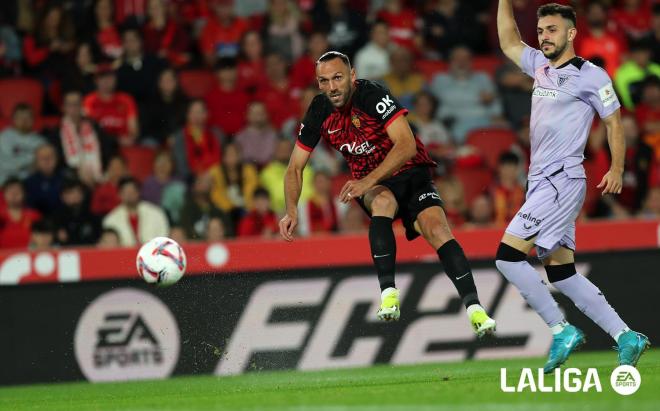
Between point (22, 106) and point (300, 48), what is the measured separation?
3953 millimetres

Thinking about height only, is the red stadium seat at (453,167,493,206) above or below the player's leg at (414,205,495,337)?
below

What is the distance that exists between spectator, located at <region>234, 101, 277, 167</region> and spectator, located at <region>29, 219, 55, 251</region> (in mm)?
2841

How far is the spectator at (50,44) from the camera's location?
1683 cm

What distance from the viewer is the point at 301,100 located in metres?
16.8

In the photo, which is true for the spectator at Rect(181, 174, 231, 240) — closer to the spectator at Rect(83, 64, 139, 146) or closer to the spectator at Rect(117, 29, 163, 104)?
the spectator at Rect(83, 64, 139, 146)

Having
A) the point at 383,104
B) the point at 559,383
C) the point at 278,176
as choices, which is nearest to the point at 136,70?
the point at 278,176

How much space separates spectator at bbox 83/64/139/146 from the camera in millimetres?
16281

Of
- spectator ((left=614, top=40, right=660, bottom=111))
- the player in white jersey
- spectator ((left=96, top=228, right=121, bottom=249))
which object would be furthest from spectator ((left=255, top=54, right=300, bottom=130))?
the player in white jersey

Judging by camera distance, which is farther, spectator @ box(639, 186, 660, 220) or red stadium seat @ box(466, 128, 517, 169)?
red stadium seat @ box(466, 128, 517, 169)

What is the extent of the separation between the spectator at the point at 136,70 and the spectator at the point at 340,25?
2.37 m

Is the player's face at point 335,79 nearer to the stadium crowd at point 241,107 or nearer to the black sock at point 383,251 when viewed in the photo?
the black sock at point 383,251

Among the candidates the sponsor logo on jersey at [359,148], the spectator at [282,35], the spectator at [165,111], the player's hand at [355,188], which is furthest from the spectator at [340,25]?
the player's hand at [355,188]

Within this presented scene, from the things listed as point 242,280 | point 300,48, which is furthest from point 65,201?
point 300,48

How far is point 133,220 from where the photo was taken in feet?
48.3
